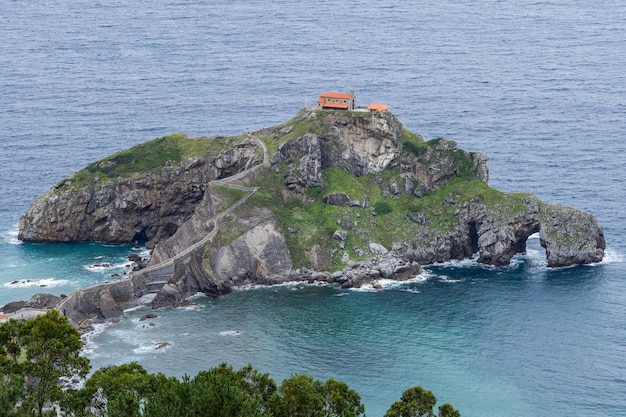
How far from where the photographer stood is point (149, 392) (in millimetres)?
120562

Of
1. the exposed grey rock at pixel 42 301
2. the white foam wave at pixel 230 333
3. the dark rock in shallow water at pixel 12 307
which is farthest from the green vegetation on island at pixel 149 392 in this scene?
the exposed grey rock at pixel 42 301

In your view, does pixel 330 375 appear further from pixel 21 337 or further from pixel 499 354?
pixel 21 337

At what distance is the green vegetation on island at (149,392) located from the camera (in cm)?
11025

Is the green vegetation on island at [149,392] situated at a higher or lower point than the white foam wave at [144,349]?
higher

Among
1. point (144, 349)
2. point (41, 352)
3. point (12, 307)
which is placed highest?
point (41, 352)

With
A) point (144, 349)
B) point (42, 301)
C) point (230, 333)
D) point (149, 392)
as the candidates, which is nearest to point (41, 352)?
point (149, 392)

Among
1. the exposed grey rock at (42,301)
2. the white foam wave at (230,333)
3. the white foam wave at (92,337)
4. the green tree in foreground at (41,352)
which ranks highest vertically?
the green tree in foreground at (41,352)

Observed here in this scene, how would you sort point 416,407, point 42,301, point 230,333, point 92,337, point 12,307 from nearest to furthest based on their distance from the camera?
point 416,407
point 230,333
point 92,337
point 12,307
point 42,301

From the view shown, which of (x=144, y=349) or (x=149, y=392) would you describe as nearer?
(x=149, y=392)

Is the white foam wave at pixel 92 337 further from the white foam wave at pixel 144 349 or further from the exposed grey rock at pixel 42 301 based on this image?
the exposed grey rock at pixel 42 301

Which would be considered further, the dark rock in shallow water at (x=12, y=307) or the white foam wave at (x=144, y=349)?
the dark rock in shallow water at (x=12, y=307)

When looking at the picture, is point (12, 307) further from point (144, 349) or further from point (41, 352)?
point (41, 352)

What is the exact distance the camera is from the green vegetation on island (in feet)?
362

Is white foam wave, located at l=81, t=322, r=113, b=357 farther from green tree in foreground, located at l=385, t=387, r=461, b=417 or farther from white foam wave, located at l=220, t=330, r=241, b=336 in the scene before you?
green tree in foreground, located at l=385, t=387, r=461, b=417
